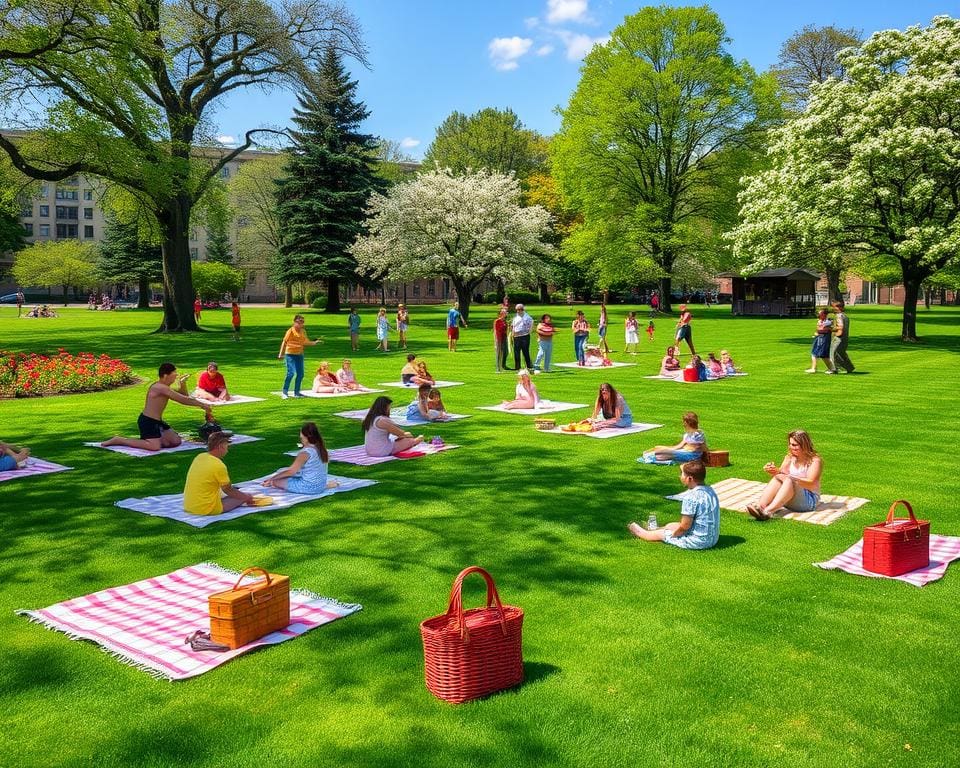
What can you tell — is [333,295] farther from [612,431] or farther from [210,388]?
[612,431]

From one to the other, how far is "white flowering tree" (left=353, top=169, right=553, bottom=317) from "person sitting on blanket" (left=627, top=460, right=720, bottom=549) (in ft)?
131

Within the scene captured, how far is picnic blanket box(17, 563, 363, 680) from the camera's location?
5973mm

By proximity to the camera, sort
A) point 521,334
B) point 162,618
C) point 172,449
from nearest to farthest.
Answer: point 162,618 → point 172,449 → point 521,334

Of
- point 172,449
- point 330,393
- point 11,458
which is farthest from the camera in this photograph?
point 330,393

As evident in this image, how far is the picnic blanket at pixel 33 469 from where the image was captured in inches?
458

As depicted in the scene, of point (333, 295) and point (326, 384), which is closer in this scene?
point (326, 384)

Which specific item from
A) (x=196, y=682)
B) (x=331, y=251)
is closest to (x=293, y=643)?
(x=196, y=682)

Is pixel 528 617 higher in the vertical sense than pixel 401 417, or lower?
lower

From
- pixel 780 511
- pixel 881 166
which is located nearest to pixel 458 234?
pixel 881 166

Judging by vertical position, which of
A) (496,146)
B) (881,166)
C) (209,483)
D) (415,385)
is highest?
(496,146)

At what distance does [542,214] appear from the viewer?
53.2 meters

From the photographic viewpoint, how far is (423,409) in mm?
15844

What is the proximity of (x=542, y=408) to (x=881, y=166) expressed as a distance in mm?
21634

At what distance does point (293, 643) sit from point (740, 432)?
418 inches
